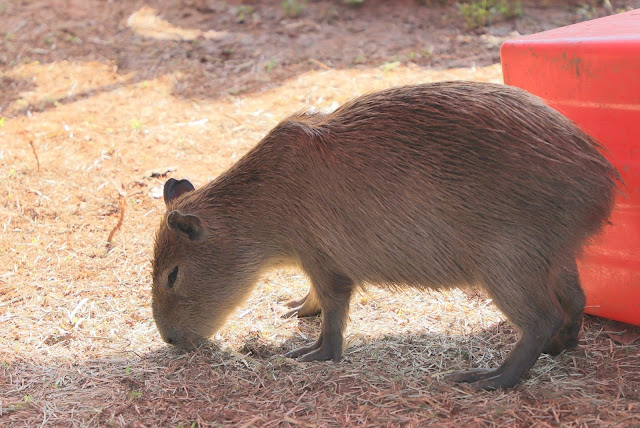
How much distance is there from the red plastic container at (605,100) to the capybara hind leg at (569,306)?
9.4 inches

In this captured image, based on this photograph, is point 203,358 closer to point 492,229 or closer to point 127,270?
point 127,270

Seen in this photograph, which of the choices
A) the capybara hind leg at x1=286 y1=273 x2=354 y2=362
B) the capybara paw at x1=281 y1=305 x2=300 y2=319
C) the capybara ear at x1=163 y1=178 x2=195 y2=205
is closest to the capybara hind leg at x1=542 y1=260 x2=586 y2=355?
the capybara hind leg at x1=286 y1=273 x2=354 y2=362

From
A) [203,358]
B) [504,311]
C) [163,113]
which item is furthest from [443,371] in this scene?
[163,113]

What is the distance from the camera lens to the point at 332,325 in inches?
149

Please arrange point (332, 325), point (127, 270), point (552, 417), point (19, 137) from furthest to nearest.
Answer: point (19, 137)
point (127, 270)
point (332, 325)
point (552, 417)

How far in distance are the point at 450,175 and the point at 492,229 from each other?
1.00 ft

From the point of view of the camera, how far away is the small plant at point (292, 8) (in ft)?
30.1

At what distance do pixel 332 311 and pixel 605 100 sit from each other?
169 centimetres

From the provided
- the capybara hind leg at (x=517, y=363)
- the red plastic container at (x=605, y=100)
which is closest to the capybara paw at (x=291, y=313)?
the capybara hind leg at (x=517, y=363)

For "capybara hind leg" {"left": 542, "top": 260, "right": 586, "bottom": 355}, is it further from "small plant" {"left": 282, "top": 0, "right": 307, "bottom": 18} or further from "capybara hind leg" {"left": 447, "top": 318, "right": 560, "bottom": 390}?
"small plant" {"left": 282, "top": 0, "right": 307, "bottom": 18}

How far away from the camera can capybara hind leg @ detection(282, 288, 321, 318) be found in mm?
4301

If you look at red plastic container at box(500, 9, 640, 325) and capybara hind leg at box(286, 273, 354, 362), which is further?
capybara hind leg at box(286, 273, 354, 362)

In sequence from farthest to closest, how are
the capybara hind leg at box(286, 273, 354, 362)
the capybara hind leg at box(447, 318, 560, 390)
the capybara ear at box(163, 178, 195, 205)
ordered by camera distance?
1. the capybara ear at box(163, 178, 195, 205)
2. the capybara hind leg at box(286, 273, 354, 362)
3. the capybara hind leg at box(447, 318, 560, 390)

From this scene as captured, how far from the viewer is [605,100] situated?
349 cm
